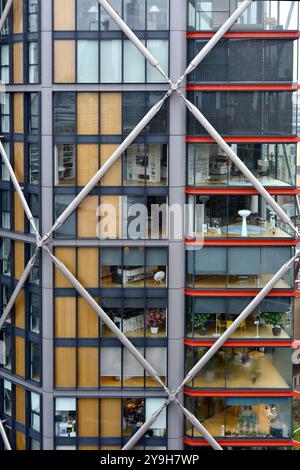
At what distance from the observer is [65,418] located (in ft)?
108

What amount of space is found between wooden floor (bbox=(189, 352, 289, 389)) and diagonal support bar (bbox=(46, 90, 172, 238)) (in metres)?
7.52

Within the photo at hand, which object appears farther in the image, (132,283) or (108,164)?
(132,283)

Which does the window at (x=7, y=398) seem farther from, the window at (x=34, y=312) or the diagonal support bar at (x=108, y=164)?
the diagonal support bar at (x=108, y=164)

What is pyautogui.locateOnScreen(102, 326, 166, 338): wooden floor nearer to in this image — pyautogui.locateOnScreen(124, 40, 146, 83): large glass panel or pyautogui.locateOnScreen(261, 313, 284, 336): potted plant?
pyautogui.locateOnScreen(261, 313, 284, 336): potted plant

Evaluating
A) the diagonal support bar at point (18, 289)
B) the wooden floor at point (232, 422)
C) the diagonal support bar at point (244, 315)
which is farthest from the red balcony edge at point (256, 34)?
the wooden floor at point (232, 422)

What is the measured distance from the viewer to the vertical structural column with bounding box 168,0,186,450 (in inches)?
1221

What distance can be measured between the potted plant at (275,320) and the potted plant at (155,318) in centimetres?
364

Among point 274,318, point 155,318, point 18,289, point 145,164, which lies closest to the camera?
point 145,164

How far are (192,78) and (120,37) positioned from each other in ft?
9.39

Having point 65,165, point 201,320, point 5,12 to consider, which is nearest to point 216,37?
point 65,165

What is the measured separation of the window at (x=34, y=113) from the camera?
32.0 meters

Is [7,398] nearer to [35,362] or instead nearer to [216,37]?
[35,362]

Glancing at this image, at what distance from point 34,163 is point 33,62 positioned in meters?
3.58

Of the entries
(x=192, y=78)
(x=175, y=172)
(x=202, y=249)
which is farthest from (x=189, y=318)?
(x=192, y=78)
